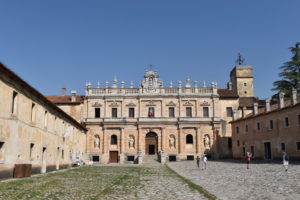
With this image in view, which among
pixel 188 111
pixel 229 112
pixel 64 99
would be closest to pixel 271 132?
pixel 229 112

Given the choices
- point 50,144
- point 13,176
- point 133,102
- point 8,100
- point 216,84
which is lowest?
point 13,176

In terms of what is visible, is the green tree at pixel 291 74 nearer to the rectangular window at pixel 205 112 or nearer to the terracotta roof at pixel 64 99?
the rectangular window at pixel 205 112


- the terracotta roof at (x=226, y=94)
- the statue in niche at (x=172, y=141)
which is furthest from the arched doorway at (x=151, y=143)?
the terracotta roof at (x=226, y=94)

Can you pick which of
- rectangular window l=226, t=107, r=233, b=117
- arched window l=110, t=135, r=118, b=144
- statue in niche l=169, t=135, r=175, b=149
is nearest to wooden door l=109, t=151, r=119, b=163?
arched window l=110, t=135, r=118, b=144

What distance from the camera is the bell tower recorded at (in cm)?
6519

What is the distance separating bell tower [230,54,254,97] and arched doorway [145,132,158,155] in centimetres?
2775

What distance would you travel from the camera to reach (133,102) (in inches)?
1822

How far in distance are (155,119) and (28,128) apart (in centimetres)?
2822

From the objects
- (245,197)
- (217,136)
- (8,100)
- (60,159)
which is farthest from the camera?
(217,136)

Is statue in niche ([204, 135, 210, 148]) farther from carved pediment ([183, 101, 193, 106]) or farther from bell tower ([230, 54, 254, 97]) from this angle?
bell tower ([230, 54, 254, 97])

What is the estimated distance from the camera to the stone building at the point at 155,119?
147 ft

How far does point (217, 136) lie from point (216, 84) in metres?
8.24

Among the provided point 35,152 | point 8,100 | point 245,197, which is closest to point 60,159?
point 35,152

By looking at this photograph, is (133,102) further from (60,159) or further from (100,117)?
(60,159)
